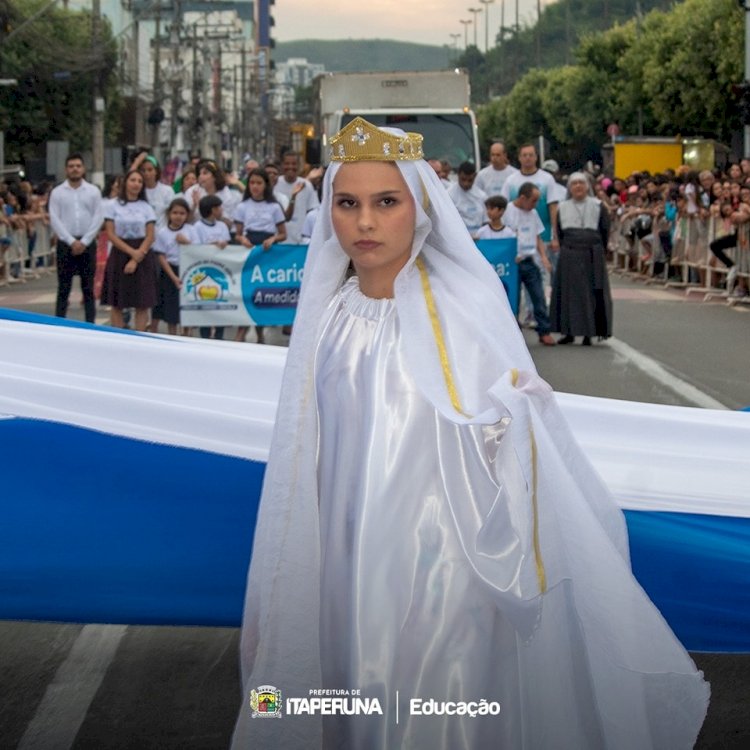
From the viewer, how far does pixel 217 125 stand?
130750 mm

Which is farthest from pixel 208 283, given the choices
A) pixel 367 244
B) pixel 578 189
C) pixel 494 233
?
pixel 367 244

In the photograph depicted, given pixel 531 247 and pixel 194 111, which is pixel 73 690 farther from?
pixel 194 111

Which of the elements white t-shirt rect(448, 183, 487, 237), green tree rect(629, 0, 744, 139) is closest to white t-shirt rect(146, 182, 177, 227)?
white t-shirt rect(448, 183, 487, 237)

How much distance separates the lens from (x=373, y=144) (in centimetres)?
409

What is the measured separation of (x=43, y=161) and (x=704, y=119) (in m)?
25.2

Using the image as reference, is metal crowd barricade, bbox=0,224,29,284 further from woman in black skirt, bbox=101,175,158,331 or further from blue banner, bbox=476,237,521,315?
blue banner, bbox=476,237,521,315

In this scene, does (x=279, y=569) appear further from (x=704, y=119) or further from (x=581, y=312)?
(x=704, y=119)

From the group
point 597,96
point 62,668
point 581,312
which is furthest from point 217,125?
point 62,668

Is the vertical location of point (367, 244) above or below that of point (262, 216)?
below

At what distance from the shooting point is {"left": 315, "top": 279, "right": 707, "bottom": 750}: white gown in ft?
12.8

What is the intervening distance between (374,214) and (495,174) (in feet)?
52.6

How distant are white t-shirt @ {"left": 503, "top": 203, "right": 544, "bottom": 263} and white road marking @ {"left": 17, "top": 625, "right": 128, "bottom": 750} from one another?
11.5m

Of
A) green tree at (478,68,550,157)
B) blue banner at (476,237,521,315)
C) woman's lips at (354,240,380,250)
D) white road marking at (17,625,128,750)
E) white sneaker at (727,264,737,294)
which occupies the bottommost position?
white road marking at (17,625,128,750)

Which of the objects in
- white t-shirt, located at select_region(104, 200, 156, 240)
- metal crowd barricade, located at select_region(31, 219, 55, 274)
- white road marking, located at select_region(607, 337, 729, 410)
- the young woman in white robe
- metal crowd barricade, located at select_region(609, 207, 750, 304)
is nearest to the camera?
the young woman in white robe
